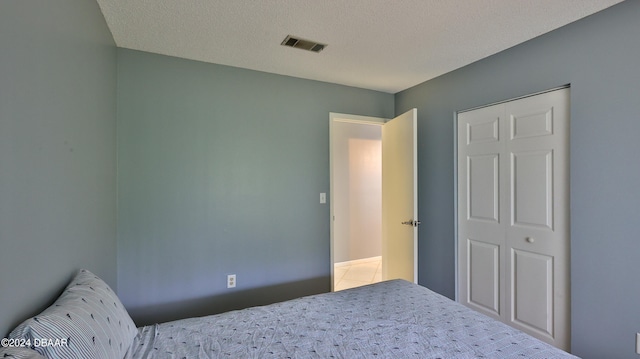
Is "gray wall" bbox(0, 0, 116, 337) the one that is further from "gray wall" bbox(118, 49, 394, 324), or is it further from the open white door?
the open white door

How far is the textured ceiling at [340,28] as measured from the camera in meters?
1.68

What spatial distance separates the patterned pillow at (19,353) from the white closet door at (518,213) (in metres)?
2.68

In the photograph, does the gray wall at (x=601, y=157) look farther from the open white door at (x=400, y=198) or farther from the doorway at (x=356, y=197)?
the doorway at (x=356, y=197)

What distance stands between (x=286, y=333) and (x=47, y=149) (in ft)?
3.98

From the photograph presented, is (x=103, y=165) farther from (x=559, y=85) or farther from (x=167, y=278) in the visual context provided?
(x=559, y=85)

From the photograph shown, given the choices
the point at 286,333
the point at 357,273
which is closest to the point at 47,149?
the point at 286,333

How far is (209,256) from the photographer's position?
2471mm

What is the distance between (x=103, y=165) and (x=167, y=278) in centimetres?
105

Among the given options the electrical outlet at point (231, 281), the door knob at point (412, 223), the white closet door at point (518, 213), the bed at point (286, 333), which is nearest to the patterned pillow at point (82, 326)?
the bed at point (286, 333)

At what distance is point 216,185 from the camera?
8.20ft

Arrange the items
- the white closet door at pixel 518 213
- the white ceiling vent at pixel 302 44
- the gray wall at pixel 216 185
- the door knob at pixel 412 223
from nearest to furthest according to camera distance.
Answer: the white closet door at pixel 518 213 < the white ceiling vent at pixel 302 44 < the gray wall at pixel 216 185 < the door knob at pixel 412 223

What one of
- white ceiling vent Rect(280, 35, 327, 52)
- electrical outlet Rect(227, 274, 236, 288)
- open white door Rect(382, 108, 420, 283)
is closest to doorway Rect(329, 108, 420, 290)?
open white door Rect(382, 108, 420, 283)

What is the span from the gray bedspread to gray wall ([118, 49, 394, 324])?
3.54 feet

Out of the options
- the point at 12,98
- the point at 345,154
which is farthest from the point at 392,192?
the point at 12,98
